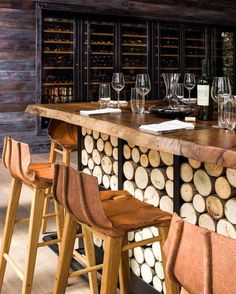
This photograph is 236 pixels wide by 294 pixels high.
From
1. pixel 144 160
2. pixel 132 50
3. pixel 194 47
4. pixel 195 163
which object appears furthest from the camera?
pixel 194 47

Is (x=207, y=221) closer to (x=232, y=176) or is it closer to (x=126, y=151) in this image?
(x=232, y=176)

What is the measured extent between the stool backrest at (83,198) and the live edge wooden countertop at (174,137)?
331mm

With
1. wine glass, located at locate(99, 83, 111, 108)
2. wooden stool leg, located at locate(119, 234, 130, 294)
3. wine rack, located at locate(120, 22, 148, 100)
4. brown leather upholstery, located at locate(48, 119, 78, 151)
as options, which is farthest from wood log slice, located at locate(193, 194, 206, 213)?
wine rack, located at locate(120, 22, 148, 100)

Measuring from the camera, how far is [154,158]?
92.1 inches

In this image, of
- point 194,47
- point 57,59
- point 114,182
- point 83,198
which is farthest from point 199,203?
point 194,47

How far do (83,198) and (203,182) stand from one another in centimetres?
58

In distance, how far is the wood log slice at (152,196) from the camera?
7.72ft

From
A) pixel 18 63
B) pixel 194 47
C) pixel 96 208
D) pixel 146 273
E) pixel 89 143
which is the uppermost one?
pixel 194 47

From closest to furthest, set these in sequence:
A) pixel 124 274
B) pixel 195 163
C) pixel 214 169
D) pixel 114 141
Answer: pixel 214 169 < pixel 195 163 < pixel 124 274 < pixel 114 141

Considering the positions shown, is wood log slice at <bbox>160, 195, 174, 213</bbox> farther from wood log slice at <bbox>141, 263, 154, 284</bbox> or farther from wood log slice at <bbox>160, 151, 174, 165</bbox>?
wood log slice at <bbox>141, 263, 154, 284</bbox>

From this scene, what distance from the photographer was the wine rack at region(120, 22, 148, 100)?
7688 mm

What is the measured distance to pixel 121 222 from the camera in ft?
5.92

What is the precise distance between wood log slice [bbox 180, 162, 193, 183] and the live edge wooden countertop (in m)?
0.18

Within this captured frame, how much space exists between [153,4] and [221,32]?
160cm
